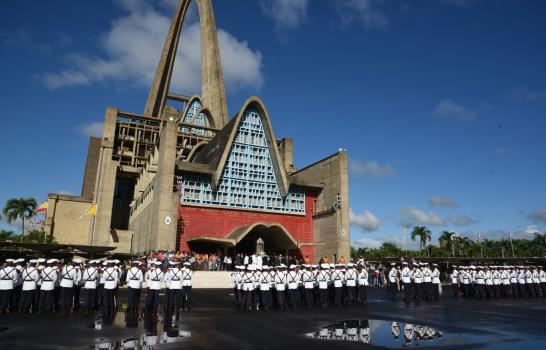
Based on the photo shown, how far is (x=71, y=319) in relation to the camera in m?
12.9

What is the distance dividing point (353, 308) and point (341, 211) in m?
23.1

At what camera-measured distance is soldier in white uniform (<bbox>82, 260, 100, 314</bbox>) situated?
14406 mm

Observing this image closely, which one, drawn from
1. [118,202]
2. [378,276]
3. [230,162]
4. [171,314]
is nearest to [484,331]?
[171,314]

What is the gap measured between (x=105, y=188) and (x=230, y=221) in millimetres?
20908

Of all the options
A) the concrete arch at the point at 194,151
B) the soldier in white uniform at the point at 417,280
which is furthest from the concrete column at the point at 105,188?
the soldier in white uniform at the point at 417,280

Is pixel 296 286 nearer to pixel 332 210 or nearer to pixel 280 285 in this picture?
pixel 280 285

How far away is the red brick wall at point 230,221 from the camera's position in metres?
37.5

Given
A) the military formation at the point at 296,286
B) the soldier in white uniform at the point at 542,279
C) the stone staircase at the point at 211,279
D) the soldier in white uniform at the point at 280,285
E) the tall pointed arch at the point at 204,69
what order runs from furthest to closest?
the tall pointed arch at the point at 204,69
the stone staircase at the point at 211,279
the soldier in white uniform at the point at 542,279
the soldier in white uniform at the point at 280,285
the military formation at the point at 296,286

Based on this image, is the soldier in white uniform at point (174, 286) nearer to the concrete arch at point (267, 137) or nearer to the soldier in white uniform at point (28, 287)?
the soldier in white uniform at point (28, 287)

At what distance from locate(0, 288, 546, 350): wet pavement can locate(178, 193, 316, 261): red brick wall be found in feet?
73.7

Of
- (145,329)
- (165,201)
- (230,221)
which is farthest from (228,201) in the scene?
(145,329)

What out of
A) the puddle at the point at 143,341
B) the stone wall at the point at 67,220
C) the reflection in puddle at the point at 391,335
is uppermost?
the stone wall at the point at 67,220

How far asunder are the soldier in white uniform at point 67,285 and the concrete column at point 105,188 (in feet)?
114

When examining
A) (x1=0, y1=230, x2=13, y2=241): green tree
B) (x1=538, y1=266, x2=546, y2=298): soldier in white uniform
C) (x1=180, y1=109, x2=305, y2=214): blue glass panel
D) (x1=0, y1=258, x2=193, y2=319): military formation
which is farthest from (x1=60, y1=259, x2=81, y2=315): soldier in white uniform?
(x1=0, y1=230, x2=13, y2=241): green tree
